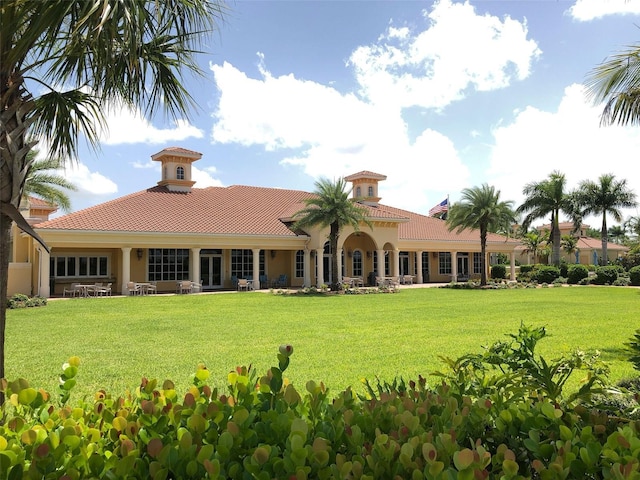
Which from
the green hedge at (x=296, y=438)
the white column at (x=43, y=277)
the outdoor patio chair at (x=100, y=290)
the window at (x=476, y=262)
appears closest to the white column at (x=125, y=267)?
the outdoor patio chair at (x=100, y=290)

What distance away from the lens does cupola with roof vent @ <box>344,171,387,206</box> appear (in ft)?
126

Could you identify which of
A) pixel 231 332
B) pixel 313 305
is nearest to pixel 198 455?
pixel 231 332

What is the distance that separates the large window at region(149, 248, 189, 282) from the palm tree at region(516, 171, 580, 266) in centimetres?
3094

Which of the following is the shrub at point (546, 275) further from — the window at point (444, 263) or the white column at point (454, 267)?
the window at point (444, 263)

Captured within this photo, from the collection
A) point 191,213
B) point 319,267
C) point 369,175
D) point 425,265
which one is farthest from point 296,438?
point 425,265

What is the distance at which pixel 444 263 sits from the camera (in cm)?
4222

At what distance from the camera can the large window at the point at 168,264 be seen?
1152 inches

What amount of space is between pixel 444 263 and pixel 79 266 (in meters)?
27.9

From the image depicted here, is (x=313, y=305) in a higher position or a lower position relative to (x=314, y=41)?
lower

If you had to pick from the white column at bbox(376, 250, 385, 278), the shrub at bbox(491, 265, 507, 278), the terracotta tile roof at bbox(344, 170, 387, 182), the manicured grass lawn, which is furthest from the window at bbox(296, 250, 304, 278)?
the shrub at bbox(491, 265, 507, 278)

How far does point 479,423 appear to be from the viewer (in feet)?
8.84

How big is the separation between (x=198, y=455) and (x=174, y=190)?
3283 cm

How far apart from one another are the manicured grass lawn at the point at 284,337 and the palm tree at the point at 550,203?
26.0 metres

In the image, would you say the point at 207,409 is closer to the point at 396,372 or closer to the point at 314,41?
the point at 396,372
